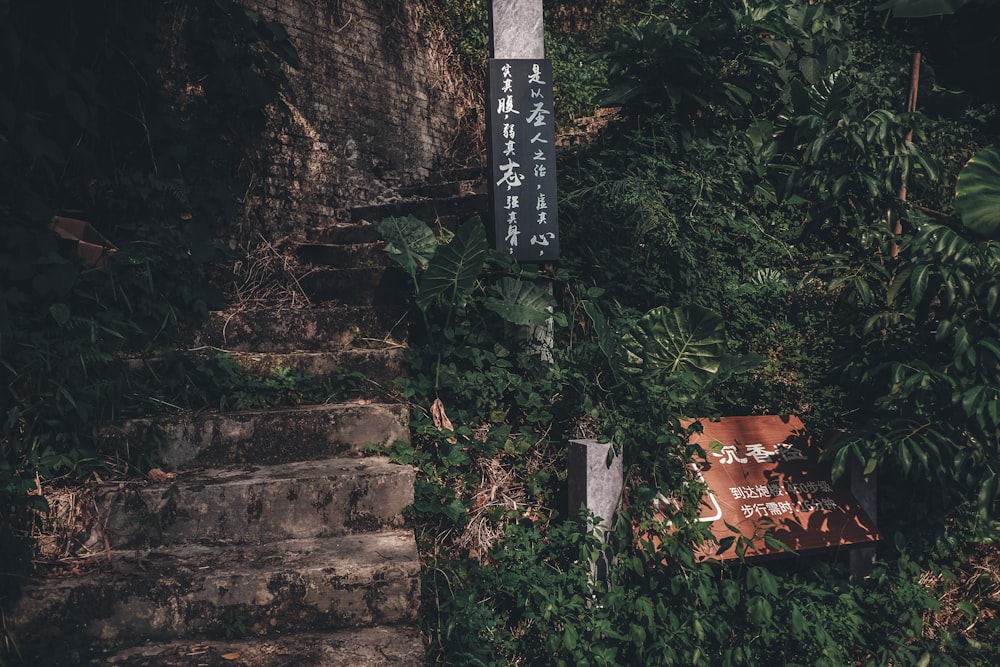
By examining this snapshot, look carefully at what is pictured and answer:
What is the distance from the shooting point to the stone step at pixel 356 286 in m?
4.09

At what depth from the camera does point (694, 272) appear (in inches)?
177

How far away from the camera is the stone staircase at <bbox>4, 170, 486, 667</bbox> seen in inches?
99.9

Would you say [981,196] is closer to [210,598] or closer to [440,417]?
[440,417]

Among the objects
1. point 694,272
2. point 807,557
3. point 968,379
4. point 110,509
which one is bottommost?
point 807,557

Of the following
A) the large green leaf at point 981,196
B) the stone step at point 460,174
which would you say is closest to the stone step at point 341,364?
the stone step at point 460,174

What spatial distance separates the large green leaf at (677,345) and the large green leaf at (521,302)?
474 millimetres

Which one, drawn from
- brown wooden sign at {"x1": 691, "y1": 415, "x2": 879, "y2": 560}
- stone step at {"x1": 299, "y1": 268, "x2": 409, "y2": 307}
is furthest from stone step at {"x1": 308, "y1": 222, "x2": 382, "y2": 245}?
brown wooden sign at {"x1": 691, "y1": 415, "x2": 879, "y2": 560}

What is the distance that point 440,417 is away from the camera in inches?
140

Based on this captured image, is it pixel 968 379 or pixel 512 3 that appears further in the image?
pixel 512 3

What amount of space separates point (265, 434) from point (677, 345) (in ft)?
6.41

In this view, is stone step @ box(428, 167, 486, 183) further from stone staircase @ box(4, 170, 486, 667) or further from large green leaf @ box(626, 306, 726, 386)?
large green leaf @ box(626, 306, 726, 386)

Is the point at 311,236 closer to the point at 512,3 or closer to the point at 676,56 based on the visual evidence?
the point at 512,3

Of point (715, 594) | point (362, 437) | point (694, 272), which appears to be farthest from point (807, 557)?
point (362, 437)

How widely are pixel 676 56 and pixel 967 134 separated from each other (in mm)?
2220
